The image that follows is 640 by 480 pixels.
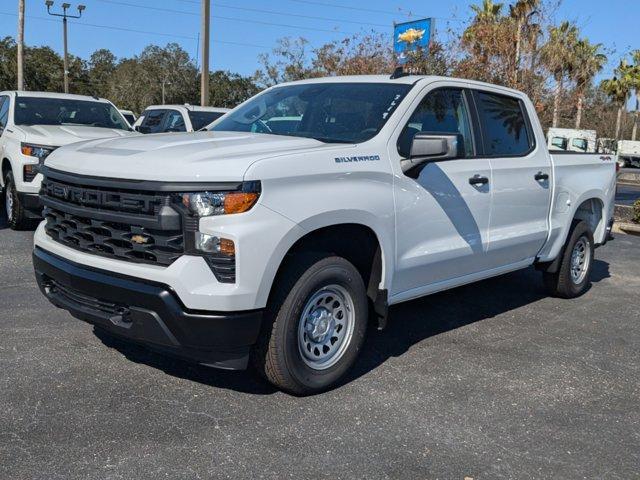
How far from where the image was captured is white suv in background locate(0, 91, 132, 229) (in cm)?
812

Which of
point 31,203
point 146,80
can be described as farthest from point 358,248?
point 146,80

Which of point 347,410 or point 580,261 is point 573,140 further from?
point 347,410

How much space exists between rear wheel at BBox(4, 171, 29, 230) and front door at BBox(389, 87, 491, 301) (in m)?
5.68

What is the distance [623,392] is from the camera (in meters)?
4.43

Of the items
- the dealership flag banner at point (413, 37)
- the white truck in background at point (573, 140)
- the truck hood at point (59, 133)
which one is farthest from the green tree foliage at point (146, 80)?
the truck hood at point (59, 133)

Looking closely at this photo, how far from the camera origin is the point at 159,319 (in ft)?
11.4

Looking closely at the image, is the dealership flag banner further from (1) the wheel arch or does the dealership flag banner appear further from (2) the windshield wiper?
(1) the wheel arch

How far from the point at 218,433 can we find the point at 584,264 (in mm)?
4809

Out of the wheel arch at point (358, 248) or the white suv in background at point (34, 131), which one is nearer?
the wheel arch at point (358, 248)

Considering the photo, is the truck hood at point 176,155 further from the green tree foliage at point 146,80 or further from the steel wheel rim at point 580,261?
the green tree foliage at point 146,80

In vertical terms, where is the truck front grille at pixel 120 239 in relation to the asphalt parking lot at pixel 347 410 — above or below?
above

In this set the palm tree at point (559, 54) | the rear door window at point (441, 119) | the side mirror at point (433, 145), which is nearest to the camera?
the side mirror at point (433, 145)

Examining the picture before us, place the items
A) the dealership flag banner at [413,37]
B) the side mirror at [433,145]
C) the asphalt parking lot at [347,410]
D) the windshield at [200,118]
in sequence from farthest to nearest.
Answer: the dealership flag banner at [413,37], the windshield at [200,118], the side mirror at [433,145], the asphalt parking lot at [347,410]

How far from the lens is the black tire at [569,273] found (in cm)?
659
